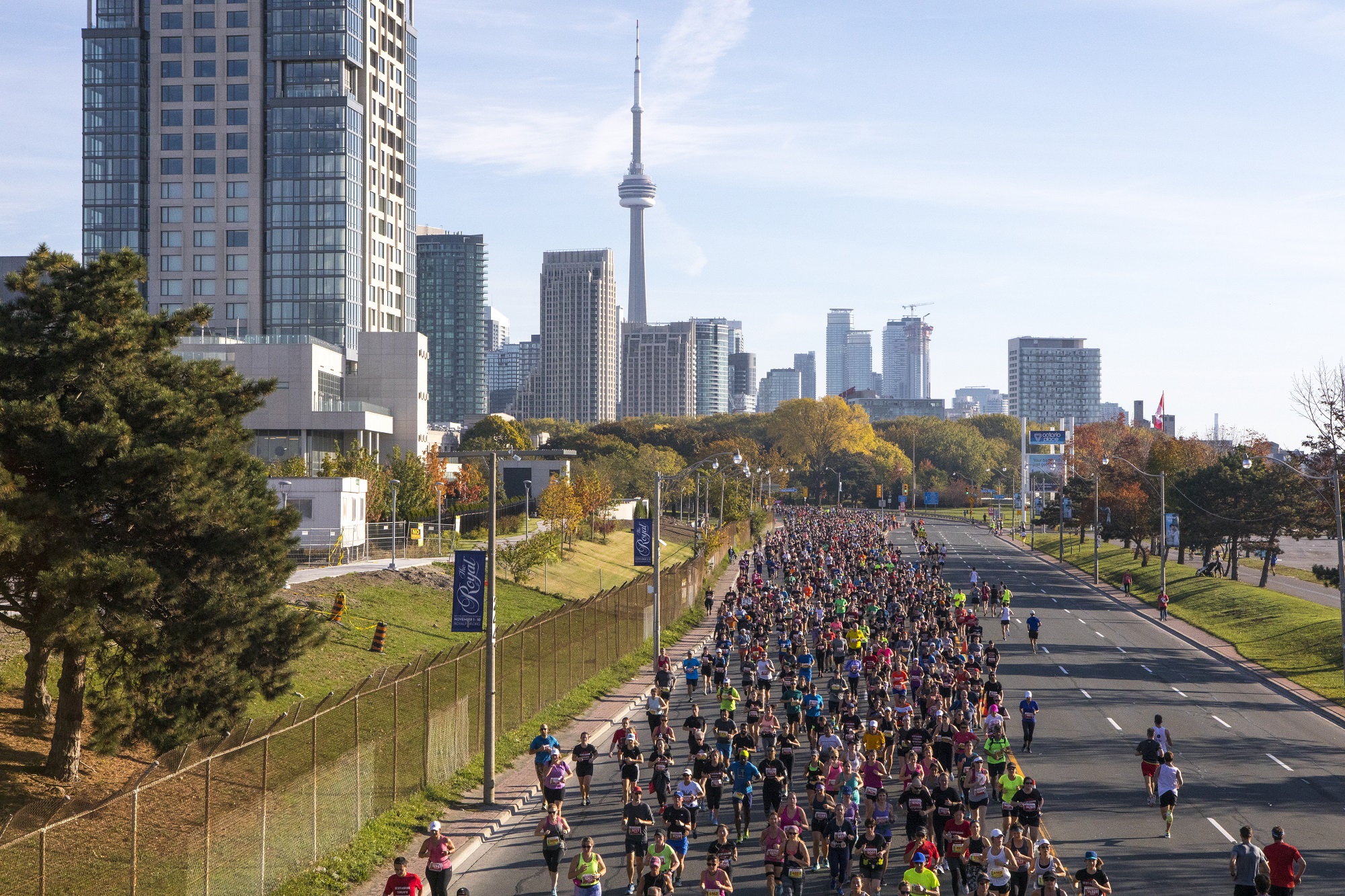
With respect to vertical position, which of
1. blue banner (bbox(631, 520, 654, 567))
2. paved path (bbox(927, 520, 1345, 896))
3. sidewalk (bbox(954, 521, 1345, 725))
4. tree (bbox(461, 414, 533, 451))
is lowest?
sidewalk (bbox(954, 521, 1345, 725))

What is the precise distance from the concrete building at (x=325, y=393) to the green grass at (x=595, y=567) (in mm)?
19329

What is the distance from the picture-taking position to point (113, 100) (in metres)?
110

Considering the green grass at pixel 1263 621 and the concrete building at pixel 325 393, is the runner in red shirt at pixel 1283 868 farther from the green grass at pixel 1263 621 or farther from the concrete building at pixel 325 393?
the concrete building at pixel 325 393

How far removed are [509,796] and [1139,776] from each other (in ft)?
40.6

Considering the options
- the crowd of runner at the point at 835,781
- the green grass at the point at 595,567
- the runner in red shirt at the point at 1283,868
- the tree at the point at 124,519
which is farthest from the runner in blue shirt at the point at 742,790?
the green grass at the point at 595,567

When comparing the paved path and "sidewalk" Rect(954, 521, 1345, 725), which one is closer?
the paved path

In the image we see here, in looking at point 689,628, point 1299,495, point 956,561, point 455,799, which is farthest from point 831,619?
point 956,561

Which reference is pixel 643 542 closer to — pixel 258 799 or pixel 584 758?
pixel 584 758

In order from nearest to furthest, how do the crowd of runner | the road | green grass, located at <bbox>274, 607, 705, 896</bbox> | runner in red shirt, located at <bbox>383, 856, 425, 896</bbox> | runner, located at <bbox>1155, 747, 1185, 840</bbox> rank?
runner in red shirt, located at <bbox>383, 856, 425, 896</bbox> → the crowd of runner → green grass, located at <bbox>274, 607, 705, 896</bbox> → the road → runner, located at <bbox>1155, 747, 1185, 840</bbox>

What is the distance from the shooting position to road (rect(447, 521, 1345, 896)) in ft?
60.0

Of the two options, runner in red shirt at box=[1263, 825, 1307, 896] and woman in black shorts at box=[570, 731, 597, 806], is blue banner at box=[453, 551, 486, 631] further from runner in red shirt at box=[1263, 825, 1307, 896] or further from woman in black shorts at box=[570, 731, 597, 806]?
runner in red shirt at box=[1263, 825, 1307, 896]

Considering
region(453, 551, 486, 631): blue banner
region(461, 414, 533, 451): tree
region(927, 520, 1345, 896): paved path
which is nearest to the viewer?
region(927, 520, 1345, 896): paved path

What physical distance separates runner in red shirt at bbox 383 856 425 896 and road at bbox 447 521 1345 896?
3.27 metres

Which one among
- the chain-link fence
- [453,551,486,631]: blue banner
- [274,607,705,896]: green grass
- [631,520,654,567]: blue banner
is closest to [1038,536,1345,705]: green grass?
[631,520,654,567]: blue banner
